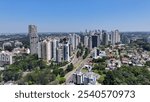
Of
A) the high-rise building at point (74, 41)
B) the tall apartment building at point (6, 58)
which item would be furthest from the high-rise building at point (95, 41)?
the tall apartment building at point (6, 58)

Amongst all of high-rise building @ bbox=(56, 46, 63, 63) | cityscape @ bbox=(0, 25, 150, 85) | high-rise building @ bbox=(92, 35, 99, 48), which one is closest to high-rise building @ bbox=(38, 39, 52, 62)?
cityscape @ bbox=(0, 25, 150, 85)

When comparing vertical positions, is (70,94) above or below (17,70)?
above

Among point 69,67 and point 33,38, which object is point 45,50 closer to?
point 33,38

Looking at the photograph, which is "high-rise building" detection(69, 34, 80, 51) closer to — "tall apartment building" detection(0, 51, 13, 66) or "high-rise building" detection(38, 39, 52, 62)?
"high-rise building" detection(38, 39, 52, 62)

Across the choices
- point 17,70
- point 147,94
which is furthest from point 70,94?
point 17,70

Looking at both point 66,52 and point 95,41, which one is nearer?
point 66,52

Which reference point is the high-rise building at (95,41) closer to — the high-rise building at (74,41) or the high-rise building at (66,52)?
the high-rise building at (74,41)

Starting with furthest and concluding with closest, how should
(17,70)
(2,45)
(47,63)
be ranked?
1. (2,45)
2. (47,63)
3. (17,70)

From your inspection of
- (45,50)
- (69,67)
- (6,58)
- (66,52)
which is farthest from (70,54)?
(6,58)

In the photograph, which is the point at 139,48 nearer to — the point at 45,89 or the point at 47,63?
the point at 47,63
